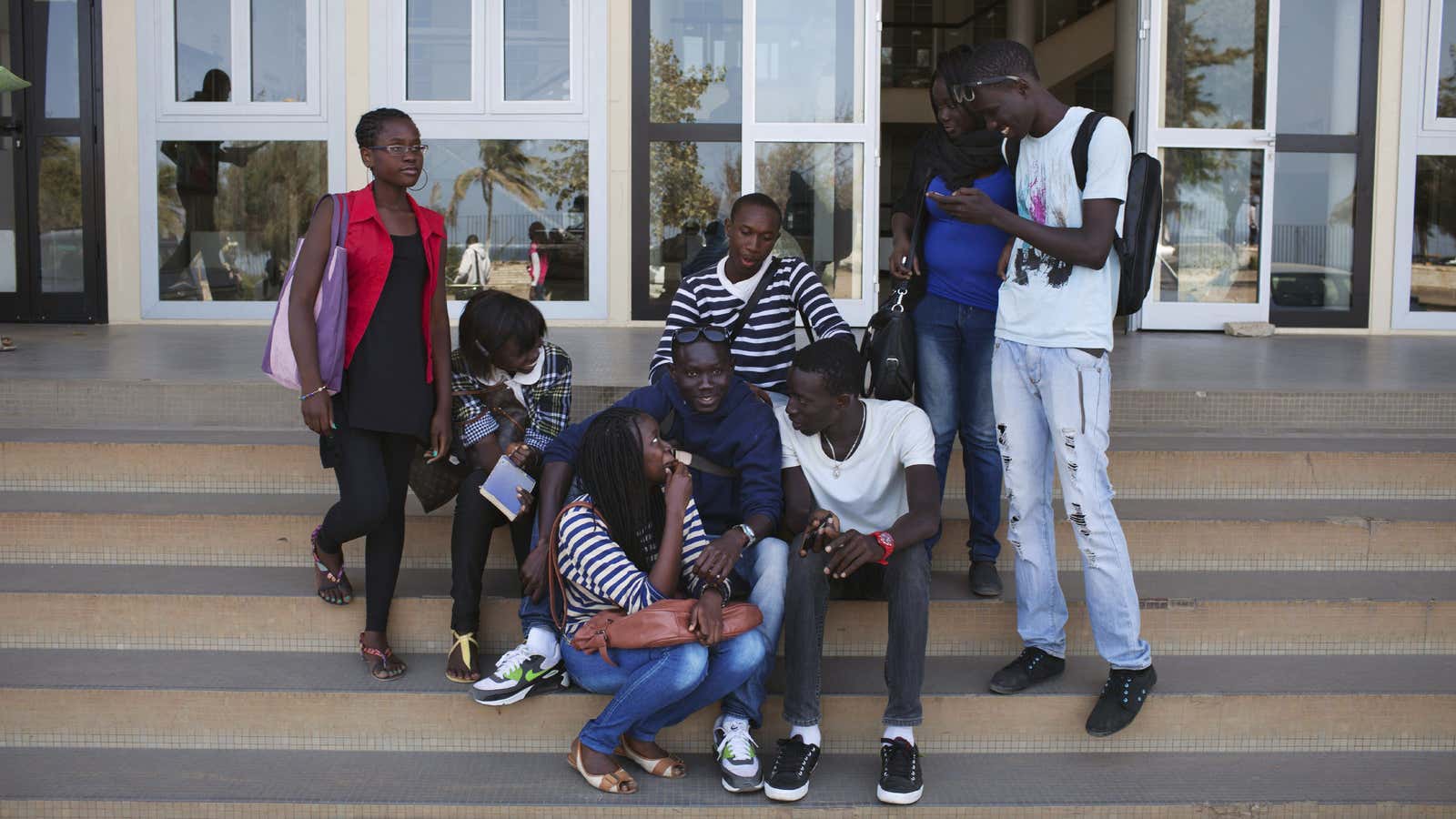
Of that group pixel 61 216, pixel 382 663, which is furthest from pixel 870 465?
pixel 61 216

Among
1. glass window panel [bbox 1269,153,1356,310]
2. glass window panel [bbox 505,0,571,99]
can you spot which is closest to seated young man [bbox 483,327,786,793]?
glass window panel [bbox 505,0,571,99]

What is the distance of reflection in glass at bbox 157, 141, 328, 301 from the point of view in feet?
28.3

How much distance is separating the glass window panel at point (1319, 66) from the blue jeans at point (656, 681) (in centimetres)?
722

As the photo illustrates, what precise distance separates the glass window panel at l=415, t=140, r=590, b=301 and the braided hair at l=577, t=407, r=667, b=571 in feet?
17.4

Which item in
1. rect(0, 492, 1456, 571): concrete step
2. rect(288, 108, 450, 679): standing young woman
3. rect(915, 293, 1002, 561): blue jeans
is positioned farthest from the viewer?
rect(0, 492, 1456, 571): concrete step

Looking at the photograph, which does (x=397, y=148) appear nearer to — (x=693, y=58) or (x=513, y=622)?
(x=513, y=622)

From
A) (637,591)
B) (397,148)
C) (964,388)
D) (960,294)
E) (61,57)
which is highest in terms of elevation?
(61,57)

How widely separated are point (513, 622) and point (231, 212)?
5.88 metres

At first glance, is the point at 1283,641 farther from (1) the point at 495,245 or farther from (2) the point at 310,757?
(1) the point at 495,245

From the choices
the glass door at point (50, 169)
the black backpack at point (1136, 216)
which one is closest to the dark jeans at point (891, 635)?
the black backpack at point (1136, 216)

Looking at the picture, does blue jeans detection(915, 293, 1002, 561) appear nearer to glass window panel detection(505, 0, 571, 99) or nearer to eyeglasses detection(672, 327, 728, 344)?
eyeglasses detection(672, 327, 728, 344)

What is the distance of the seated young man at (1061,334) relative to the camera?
10.9 ft

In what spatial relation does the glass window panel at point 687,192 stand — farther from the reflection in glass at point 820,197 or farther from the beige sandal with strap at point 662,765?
the beige sandal with strap at point 662,765

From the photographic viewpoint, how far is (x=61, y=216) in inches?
341
